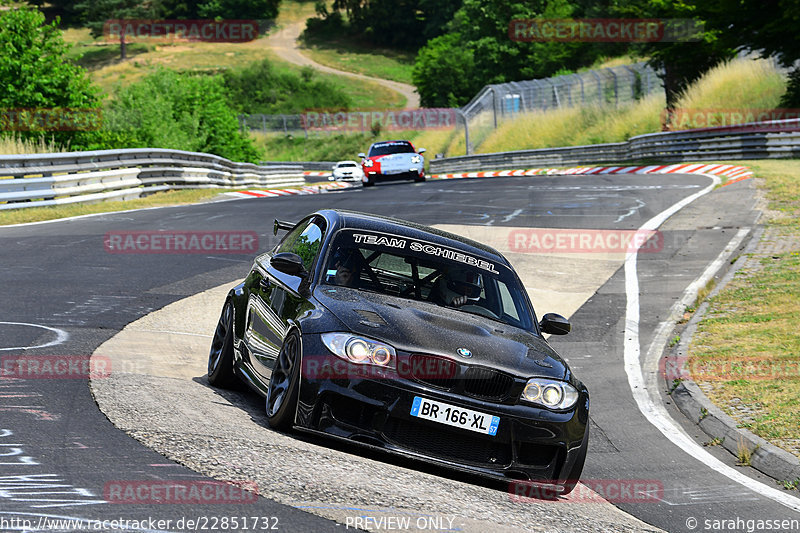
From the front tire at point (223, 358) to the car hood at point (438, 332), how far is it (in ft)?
4.26

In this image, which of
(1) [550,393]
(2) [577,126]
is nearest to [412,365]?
(1) [550,393]

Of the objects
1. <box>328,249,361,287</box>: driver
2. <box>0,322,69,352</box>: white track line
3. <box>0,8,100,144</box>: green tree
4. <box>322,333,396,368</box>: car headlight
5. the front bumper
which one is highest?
<box>0,8,100,144</box>: green tree

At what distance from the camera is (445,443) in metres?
6.02

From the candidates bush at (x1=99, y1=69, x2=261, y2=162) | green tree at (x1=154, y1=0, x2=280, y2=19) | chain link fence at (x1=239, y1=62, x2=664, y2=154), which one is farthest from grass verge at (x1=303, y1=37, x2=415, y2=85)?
bush at (x1=99, y1=69, x2=261, y2=162)

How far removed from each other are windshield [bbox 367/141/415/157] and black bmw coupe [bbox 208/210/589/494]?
2811cm

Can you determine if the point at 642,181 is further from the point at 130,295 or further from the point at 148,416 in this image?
the point at 148,416

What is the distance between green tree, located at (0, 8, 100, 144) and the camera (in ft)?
93.3

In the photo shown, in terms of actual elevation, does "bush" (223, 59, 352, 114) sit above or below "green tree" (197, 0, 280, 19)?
below

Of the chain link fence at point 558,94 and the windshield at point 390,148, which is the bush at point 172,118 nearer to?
the windshield at point 390,148

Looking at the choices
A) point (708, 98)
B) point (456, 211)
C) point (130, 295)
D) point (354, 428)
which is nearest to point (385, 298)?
point (354, 428)

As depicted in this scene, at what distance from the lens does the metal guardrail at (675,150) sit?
32.3 m

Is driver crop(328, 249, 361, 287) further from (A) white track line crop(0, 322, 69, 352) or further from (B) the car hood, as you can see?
(A) white track line crop(0, 322, 69, 352)

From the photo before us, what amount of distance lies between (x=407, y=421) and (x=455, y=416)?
0.93 ft

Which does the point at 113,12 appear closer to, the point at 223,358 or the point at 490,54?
the point at 490,54
